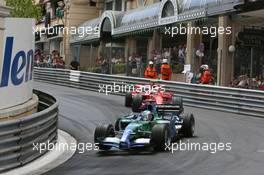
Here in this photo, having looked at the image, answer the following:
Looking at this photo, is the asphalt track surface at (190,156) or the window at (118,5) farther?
the window at (118,5)

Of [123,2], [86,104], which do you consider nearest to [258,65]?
[86,104]

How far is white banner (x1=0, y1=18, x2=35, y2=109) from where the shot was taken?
12.1m

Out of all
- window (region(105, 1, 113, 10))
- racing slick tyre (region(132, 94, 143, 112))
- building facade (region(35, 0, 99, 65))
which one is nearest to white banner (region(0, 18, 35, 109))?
racing slick tyre (region(132, 94, 143, 112))

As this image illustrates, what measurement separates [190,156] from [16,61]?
4.53 metres

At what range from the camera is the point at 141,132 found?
11055mm

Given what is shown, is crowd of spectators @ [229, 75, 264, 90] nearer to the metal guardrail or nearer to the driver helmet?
the driver helmet

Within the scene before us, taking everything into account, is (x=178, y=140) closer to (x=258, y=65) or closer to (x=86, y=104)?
(x=86, y=104)

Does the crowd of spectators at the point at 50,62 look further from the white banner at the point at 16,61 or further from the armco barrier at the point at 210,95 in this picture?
the white banner at the point at 16,61

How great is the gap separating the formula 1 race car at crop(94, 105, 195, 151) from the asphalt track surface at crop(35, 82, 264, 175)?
0.62ft
